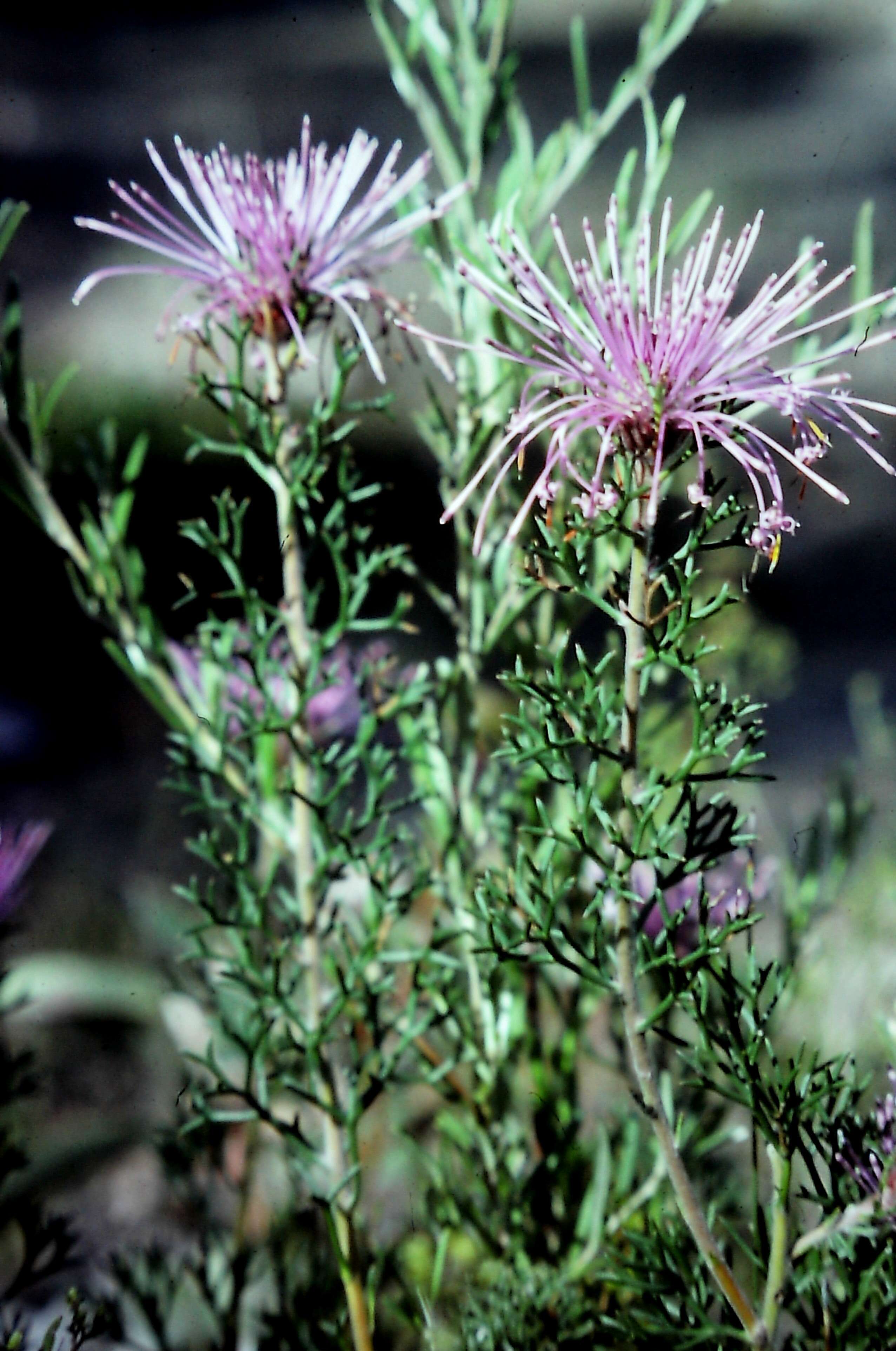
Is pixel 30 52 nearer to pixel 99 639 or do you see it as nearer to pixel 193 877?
pixel 99 639

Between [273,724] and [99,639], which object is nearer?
[273,724]

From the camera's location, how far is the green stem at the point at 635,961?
0.23 meters


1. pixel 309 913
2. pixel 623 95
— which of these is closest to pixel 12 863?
pixel 309 913

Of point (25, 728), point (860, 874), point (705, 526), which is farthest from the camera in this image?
point (25, 728)

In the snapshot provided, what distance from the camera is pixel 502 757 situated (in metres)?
0.25

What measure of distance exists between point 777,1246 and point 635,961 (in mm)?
75

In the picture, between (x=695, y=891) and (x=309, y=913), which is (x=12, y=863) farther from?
(x=695, y=891)

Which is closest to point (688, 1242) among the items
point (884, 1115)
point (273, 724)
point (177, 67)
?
point (884, 1115)

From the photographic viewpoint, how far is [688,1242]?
36 centimetres

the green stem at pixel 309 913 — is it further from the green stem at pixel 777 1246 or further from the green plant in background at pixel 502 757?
the green stem at pixel 777 1246

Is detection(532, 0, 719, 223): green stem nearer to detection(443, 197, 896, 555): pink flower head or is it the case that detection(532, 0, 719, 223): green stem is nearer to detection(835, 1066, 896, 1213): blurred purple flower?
detection(443, 197, 896, 555): pink flower head

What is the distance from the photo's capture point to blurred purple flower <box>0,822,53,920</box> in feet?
1.14

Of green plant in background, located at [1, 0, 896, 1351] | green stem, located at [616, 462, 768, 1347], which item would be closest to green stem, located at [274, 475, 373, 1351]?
green plant in background, located at [1, 0, 896, 1351]

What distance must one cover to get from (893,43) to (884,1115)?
0.44 metres
